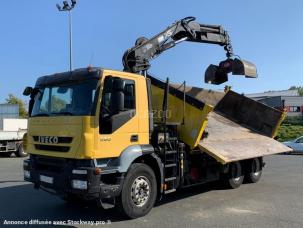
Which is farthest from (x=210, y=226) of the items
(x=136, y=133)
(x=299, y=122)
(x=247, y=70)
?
(x=299, y=122)

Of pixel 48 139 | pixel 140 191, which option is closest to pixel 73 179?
pixel 48 139

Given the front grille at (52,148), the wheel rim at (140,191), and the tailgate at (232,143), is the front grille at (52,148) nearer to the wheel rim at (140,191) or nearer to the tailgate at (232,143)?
the wheel rim at (140,191)

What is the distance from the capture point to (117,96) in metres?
7.53

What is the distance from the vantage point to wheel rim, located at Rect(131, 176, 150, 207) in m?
8.04

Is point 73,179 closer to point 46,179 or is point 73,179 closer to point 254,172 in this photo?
point 46,179

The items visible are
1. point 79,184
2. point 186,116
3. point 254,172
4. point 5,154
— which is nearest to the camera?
point 79,184

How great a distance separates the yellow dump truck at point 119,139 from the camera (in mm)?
7496

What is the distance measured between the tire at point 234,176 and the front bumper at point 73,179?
14.7 feet

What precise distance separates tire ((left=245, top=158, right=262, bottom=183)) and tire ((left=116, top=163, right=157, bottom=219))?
473 cm

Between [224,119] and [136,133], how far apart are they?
5357 millimetres

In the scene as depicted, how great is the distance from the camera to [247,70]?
11922 millimetres

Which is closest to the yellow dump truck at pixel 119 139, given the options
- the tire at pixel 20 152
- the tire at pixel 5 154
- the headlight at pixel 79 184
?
the headlight at pixel 79 184

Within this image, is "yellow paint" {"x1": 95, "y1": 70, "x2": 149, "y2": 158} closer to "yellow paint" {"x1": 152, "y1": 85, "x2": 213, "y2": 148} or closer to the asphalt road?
"yellow paint" {"x1": 152, "y1": 85, "x2": 213, "y2": 148}

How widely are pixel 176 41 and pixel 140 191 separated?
488cm
